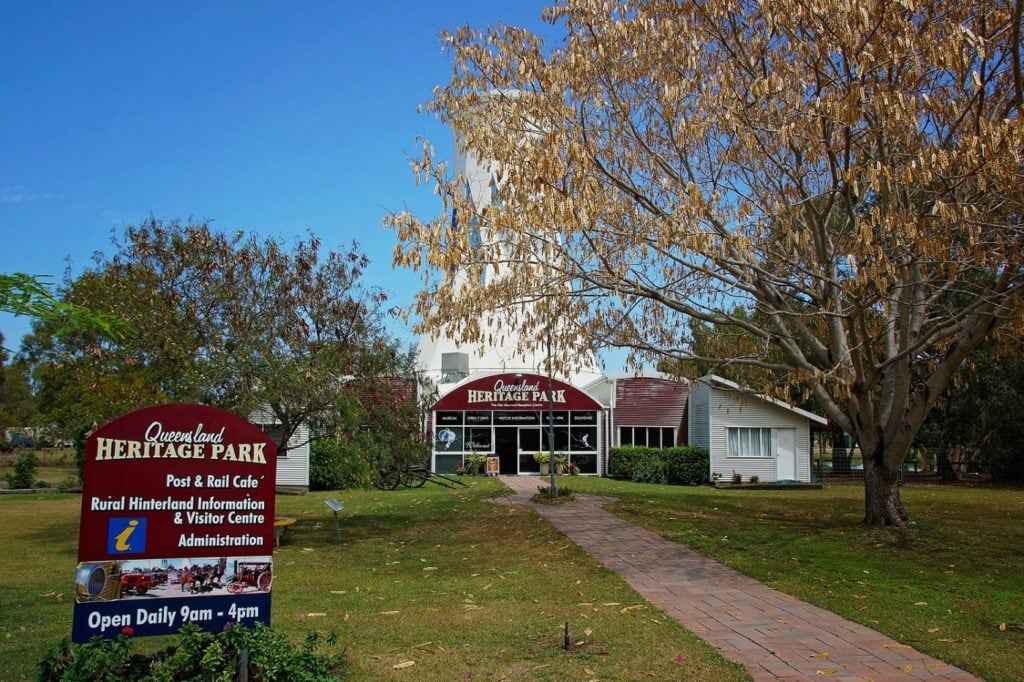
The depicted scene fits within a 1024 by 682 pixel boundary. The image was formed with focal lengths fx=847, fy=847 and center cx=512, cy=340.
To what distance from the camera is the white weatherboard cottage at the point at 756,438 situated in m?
31.1

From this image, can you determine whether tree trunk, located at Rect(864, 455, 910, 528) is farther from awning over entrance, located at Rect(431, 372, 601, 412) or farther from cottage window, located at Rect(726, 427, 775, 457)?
awning over entrance, located at Rect(431, 372, 601, 412)

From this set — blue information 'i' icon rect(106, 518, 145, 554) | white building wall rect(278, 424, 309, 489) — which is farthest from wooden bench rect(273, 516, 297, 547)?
white building wall rect(278, 424, 309, 489)

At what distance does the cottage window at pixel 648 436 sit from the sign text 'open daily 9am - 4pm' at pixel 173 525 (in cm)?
3016

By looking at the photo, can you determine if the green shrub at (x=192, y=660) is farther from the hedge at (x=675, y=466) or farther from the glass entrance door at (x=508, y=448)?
the glass entrance door at (x=508, y=448)

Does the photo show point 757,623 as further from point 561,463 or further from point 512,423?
point 512,423

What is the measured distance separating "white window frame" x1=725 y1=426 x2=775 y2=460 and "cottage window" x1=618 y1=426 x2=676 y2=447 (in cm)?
434

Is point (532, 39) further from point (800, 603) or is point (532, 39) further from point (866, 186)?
point (800, 603)

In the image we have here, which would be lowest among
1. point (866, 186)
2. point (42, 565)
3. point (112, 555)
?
point (42, 565)

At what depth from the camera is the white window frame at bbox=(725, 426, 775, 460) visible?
102 feet

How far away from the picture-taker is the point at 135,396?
42.0 ft

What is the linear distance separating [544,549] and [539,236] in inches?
183

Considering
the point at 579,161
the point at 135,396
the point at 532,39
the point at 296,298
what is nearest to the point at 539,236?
the point at 579,161

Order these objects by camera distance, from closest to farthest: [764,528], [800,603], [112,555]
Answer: [112,555] < [800,603] < [764,528]

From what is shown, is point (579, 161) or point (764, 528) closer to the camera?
point (579, 161)
